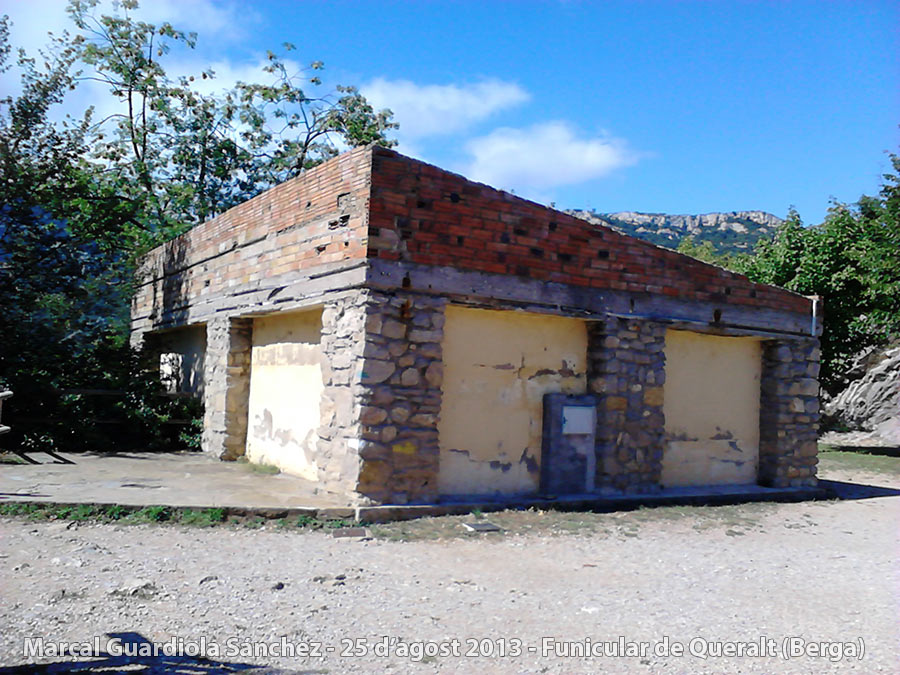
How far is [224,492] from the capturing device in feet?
25.0

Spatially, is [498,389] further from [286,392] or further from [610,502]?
[286,392]

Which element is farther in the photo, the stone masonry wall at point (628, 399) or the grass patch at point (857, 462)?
the grass patch at point (857, 462)

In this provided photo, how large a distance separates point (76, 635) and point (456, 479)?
4428 mm

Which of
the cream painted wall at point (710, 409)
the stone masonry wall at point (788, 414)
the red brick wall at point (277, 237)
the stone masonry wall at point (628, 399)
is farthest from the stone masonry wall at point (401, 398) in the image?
the stone masonry wall at point (788, 414)

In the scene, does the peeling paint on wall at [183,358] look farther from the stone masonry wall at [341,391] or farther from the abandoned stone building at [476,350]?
the stone masonry wall at [341,391]

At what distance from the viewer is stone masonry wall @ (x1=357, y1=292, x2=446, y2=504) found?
7031 millimetres

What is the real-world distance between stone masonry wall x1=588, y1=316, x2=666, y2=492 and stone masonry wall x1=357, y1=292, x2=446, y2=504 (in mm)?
2336

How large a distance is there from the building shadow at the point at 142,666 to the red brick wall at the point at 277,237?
4.31 m

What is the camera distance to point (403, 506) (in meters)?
7.15

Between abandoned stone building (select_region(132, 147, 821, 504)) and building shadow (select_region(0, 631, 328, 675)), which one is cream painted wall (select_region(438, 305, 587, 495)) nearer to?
abandoned stone building (select_region(132, 147, 821, 504))

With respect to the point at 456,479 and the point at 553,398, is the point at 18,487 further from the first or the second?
the point at 553,398

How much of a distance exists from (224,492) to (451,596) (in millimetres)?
3581

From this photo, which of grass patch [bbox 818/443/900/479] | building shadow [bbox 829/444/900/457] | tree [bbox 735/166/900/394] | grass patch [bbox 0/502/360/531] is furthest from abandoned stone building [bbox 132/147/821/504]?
building shadow [bbox 829/444/900/457]

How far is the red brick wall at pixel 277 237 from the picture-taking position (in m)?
7.48
